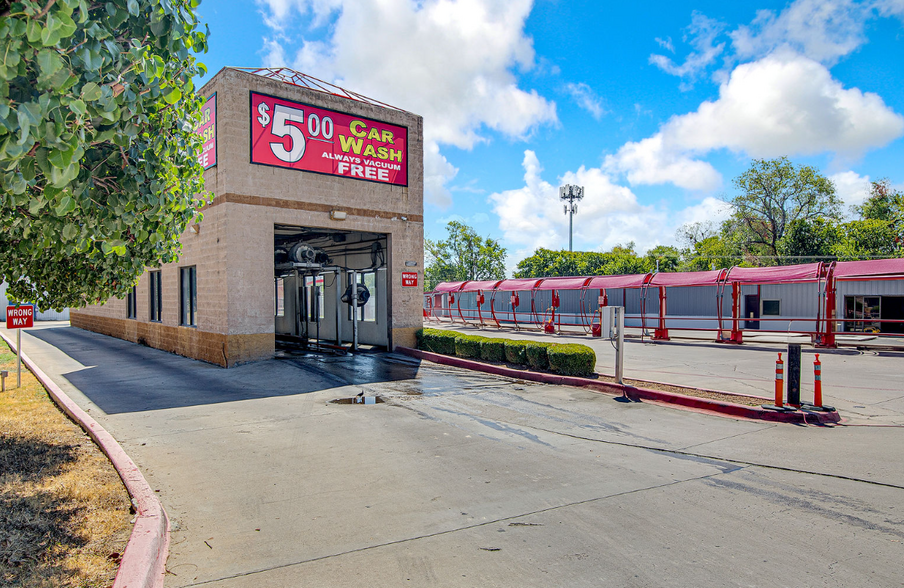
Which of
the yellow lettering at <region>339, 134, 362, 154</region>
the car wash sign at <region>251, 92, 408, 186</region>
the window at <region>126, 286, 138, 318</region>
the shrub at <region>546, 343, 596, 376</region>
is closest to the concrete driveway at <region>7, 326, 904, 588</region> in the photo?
the shrub at <region>546, 343, 596, 376</region>

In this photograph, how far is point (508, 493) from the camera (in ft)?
18.4

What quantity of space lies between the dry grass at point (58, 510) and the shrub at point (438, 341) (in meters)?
10.1

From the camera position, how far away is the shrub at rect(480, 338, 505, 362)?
48.4 feet

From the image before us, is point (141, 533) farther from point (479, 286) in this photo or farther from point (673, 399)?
point (479, 286)

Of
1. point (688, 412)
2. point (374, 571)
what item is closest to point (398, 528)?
point (374, 571)

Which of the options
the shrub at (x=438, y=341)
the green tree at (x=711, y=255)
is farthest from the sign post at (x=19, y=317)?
the green tree at (x=711, y=255)

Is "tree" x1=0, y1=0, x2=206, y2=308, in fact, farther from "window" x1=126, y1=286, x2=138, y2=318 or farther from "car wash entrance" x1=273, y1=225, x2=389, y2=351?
"window" x1=126, y1=286, x2=138, y2=318

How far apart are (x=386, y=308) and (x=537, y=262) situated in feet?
142

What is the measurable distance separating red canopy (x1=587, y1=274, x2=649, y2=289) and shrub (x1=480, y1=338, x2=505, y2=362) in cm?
1333

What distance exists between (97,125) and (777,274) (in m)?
23.0

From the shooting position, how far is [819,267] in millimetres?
20094

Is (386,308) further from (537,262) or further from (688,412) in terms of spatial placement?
(537,262)

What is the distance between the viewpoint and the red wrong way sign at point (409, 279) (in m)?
18.5

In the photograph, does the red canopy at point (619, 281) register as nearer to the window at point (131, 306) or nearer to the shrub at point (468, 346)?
the shrub at point (468, 346)
